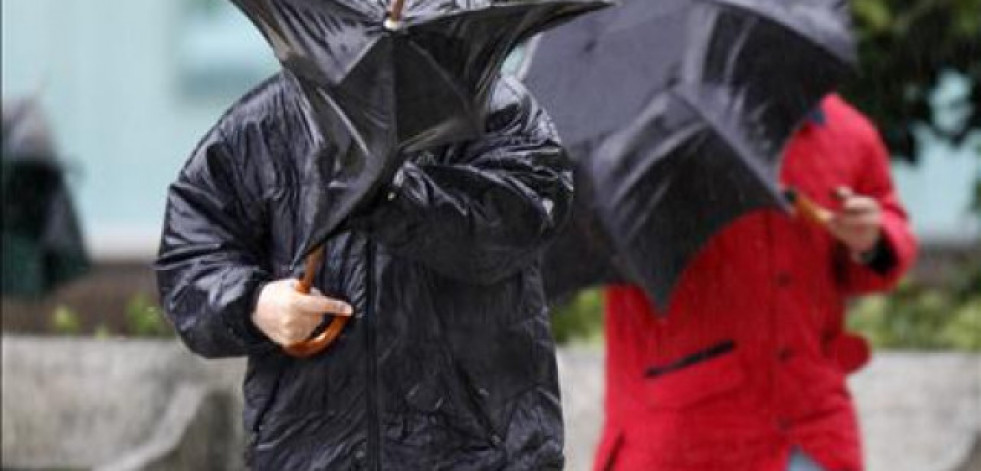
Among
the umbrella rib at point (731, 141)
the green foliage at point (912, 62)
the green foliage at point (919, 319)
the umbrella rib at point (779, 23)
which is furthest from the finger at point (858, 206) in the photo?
the green foliage at point (912, 62)

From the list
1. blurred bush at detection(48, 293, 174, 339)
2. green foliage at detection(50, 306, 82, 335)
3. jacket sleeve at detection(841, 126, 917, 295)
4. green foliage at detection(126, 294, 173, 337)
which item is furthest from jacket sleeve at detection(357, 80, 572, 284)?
green foliage at detection(50, 306, 82, 335)

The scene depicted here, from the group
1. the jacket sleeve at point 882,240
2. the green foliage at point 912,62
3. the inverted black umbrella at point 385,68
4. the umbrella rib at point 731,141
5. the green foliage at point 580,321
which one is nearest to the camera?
the inverted black umbrella at point 385,68

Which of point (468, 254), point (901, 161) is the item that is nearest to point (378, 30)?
point (468, 254)

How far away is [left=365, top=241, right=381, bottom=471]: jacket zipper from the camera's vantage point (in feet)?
16.6

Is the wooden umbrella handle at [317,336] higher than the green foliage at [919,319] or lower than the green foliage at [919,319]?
higher

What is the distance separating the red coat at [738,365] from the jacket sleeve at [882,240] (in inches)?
0.4

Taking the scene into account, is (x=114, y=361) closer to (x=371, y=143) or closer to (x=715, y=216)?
(x=715, y=216)

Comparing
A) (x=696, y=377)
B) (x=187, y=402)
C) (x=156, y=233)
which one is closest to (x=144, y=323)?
(x=187, y=402)

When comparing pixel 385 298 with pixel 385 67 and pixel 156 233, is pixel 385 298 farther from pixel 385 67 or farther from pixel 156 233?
pixel 156 233

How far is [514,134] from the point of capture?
5.14 meters

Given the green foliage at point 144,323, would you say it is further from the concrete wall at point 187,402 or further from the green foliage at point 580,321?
the green foliage at point 580,321

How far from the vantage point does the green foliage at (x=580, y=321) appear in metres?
11.2

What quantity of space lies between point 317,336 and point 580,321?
6.37 m

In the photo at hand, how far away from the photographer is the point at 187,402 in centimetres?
969
